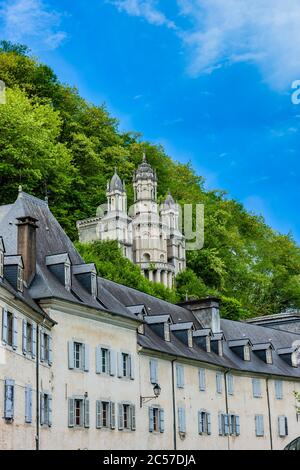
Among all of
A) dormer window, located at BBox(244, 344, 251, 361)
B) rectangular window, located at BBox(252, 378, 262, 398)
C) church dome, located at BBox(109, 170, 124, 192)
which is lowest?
rectangular window, located at BBox(252, 378, 262, 398)

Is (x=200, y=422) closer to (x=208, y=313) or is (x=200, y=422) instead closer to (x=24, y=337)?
(x=208, y=313)

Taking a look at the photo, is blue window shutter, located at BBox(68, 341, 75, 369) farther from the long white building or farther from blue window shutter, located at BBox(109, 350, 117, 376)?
blue window shutter, located at BBox(109, 350, 117, 376)

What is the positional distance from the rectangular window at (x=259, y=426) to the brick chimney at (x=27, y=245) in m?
21.0

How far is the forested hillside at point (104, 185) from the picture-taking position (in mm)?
71125

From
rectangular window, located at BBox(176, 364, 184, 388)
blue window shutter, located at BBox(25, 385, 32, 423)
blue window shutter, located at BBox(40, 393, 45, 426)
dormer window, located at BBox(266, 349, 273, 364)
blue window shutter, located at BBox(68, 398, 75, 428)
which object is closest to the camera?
blue window shutter, located at BBox(25, 385, 32, 423)

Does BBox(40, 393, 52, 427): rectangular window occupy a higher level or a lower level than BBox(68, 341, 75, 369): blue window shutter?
lower

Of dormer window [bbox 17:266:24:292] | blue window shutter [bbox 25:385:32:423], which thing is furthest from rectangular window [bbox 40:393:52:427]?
dormer window [bbox 17:266:24:292]

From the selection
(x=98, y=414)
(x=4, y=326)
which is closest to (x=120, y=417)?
(x=98, y=414)

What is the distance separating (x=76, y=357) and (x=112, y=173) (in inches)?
2596

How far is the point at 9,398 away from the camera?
91.3 feet

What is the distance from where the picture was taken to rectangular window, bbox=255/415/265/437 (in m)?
49.0

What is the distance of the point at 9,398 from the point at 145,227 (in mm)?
70642

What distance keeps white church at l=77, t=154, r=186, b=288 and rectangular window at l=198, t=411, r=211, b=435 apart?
146 feet

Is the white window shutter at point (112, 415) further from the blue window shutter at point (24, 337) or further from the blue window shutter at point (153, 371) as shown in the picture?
the blue window shutter at point (24, 337)
